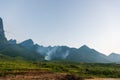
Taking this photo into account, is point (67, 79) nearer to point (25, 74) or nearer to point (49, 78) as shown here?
point (49, 78)

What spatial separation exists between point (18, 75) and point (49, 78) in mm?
10427

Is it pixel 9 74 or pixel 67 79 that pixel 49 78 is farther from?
pixel 9 74

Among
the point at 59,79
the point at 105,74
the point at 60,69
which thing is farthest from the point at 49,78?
the point at 105,74

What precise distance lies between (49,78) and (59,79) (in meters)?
2.85

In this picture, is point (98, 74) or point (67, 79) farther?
point (98, 74)

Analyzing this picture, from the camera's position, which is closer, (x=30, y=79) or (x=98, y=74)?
(x=30, y=79)

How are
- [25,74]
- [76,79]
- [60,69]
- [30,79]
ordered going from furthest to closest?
1. [60,69]
2. [25,74]
3. [76,79]
4. [30,79]

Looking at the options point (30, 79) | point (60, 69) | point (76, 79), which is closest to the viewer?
point (30, 79)

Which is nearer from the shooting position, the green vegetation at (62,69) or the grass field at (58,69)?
the grass field at (58,69)

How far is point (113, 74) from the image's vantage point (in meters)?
125

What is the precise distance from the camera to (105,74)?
125m

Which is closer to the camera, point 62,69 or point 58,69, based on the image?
point 58,69

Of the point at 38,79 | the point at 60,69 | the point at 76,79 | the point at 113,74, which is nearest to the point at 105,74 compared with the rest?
the point at 113,74

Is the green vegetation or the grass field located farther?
the green vegetation
